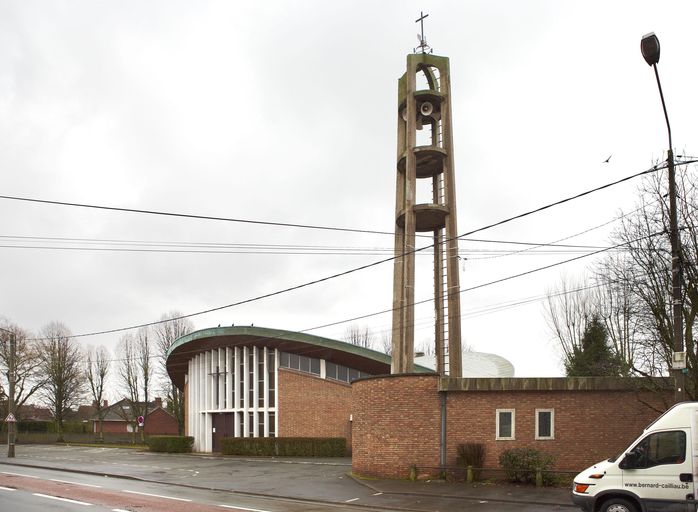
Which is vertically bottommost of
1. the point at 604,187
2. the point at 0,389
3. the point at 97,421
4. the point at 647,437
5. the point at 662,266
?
the point at 97,421

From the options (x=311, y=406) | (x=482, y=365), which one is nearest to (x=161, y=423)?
(x=311, y=406)

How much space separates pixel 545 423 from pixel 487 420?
5.70 ft

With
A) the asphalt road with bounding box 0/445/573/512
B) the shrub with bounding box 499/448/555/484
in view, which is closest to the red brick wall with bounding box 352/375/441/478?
the asphalt road with bounding box 0/445/573/512

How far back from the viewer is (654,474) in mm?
12367

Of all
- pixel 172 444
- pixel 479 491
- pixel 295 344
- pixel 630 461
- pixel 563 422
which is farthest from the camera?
pixel 172 444

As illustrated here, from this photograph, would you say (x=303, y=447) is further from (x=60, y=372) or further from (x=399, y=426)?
(x=60, y=372)

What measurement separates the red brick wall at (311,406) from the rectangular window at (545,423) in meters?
19.6

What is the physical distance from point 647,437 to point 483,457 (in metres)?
8.62

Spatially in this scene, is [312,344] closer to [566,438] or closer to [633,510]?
[566,438]

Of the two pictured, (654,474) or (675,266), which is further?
(675,266)

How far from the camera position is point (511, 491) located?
18422 mm

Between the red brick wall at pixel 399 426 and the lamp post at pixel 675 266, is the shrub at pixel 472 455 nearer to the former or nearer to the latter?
the red brick wall at pixel 399 426

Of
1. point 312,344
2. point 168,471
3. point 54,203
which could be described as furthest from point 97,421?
point 54,203

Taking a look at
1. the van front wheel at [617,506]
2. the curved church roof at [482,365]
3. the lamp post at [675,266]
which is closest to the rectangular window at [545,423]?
the lamp post at [675,266]
